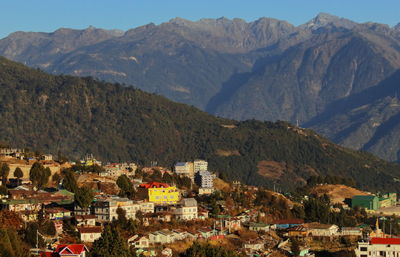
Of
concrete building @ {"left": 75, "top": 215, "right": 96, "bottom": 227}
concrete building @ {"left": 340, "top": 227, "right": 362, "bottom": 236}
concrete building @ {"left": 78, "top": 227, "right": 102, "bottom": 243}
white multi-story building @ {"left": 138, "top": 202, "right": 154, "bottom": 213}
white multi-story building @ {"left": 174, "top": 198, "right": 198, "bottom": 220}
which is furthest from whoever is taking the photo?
concrete building @ {"left": 340, "top": 227, "right": 362, "bottom": 236}

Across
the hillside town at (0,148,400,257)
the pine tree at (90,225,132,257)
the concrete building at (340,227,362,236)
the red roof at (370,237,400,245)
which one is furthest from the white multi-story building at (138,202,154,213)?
the red roof at (370,237,400,245)

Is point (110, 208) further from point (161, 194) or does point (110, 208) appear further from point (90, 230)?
point (161, 194)

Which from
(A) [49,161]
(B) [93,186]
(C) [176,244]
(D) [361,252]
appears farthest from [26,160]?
(D) [361,252]

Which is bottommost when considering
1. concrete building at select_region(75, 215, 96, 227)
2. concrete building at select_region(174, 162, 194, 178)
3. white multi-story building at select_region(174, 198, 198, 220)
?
concrete building at select_region(75, 215, 96, 227)

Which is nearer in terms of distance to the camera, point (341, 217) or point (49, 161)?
point (341, 217)

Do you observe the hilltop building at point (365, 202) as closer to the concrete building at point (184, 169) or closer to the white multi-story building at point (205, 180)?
the concrete building at point (184, 169)

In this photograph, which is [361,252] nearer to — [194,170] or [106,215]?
[106,215]

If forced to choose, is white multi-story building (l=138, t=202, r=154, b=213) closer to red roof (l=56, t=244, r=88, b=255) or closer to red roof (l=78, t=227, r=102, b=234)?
red roof (l=78, t=227, r=102, b=234)

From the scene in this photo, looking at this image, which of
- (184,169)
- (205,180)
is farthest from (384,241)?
(184,169)
